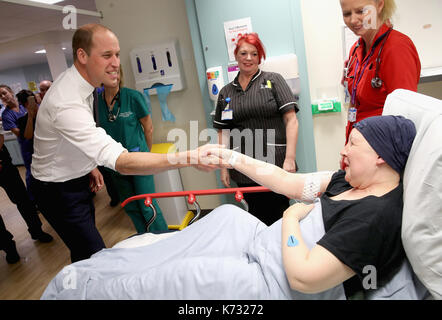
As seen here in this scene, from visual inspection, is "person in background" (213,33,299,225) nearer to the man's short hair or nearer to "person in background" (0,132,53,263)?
the man's short hair

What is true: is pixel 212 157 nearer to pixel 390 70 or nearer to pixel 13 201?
pixel 390 70

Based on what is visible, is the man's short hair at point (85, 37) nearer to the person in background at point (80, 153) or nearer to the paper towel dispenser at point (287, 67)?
the person in background at point (80, 153)

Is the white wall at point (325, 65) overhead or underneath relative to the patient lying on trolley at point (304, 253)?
overhead

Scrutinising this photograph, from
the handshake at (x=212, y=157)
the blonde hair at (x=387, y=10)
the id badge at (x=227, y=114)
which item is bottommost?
the handshake at (x=212, y=157)

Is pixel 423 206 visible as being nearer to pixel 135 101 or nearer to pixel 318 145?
pixel 318 145

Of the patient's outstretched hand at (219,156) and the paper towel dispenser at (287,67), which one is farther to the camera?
the paper towel dispenser at (287,67)

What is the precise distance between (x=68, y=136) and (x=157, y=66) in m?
1.52

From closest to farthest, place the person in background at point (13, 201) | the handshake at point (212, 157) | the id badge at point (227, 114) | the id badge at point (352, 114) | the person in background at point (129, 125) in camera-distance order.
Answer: the handshake at point (212, 157)
the id badge at point (352, 114)
the id badge at point (227, 114)
the person in background at point (129, 125)
the person in background at point (13, 201)

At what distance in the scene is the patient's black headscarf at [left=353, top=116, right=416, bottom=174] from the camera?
3.66ft

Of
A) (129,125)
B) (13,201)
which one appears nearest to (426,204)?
(129,125)

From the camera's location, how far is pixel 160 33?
289 centimetres

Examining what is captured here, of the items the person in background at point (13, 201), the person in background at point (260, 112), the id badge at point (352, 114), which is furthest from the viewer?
the person in background at point (13, 201)

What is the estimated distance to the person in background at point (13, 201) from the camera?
3006 millimetres

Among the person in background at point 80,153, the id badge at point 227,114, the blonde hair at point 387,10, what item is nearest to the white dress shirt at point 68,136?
the person in background at point 80,153
